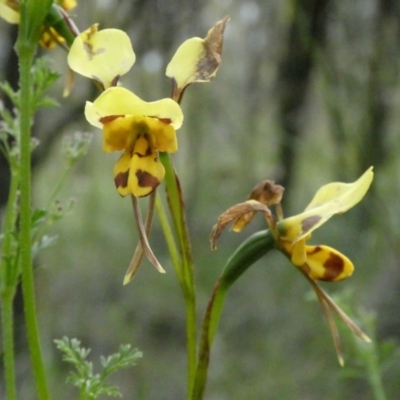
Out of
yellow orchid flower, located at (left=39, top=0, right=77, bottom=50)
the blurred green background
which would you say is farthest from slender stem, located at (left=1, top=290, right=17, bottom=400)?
the blurred green background

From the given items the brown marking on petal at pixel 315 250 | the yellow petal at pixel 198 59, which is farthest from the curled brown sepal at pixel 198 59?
the brown marking on petal at pixel 315 250

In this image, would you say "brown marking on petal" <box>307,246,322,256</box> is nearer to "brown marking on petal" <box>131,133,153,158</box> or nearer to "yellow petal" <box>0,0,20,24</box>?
"brown marking on petal" <box>131,133,153,158</box>

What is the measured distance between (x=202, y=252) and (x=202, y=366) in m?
3.98

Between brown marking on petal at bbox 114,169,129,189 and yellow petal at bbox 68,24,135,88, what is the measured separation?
9cm

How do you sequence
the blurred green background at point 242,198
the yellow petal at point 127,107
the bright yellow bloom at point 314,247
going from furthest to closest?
the blurred green background at point 242,198 < the bright yellow bloom at point 314,247 < the yellow petal at point 127,107

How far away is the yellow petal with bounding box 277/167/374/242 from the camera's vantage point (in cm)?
67

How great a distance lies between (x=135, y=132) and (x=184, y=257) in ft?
0.42

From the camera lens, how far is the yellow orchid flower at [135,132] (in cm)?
59

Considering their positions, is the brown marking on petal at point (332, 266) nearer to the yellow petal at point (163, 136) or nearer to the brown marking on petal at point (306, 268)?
the brown marking on petal at point (306, 268)

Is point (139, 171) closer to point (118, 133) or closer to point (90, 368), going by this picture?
point (118, 133)

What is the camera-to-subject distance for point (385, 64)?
334 centimetres

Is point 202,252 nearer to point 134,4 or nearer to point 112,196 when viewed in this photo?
point 134,4

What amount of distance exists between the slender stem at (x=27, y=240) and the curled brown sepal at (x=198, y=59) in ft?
0.44

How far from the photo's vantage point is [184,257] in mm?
646
